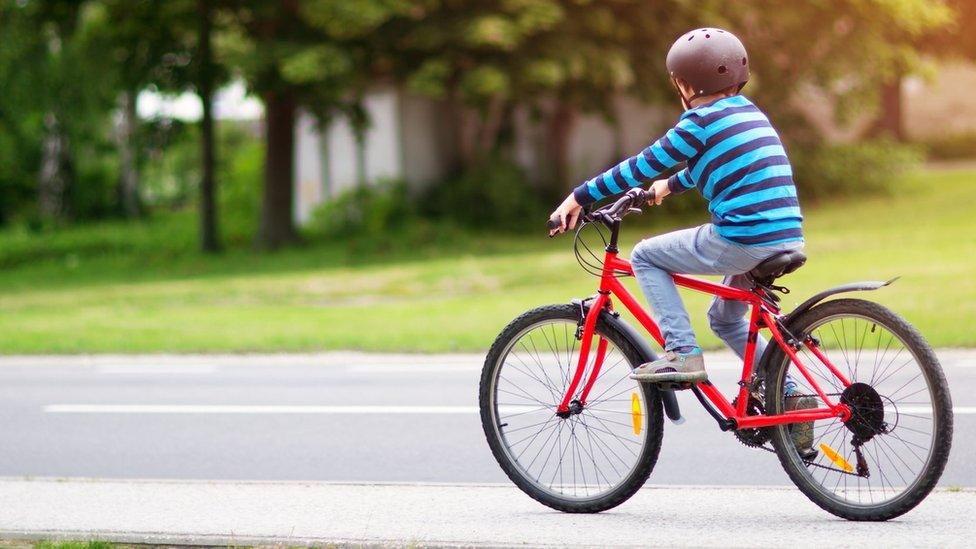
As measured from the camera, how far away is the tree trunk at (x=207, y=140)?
2302cm

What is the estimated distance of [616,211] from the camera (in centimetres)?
502

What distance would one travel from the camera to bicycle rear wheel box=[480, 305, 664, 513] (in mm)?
5145

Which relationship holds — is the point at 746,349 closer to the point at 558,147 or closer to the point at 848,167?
the point at 558,147

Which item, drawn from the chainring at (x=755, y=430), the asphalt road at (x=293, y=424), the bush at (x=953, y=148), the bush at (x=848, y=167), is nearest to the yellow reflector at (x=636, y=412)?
the chainring at (x=755, y=430)

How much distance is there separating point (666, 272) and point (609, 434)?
2.39 ft

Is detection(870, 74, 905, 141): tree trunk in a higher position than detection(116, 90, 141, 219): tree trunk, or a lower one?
higher

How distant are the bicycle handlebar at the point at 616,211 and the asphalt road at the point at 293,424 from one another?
1.52 m

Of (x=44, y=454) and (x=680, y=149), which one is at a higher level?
(x=680, y=149)

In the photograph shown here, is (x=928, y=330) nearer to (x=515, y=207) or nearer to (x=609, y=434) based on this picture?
(x=609, y=434)

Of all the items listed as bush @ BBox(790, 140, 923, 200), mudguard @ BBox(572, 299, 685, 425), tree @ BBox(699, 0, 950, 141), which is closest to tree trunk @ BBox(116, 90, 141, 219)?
tree @ BBox(699, 0, 950, 141)

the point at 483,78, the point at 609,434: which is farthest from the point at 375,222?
the point at 609,434

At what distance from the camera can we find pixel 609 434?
5.33 metres

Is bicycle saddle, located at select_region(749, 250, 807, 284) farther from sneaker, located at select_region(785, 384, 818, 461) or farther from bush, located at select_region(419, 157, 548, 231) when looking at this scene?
bush, located at select_region(419, 157, 548, 231)

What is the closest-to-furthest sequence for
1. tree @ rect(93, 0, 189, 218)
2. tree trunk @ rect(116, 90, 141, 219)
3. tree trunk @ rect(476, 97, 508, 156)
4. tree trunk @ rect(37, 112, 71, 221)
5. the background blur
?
the background blur < tree @ rect(93, 0, 189, 218) < tree trunk @ rect(476, 97, 508, 156) < tree trunk @ rect(37, 112, 71, 221) < tree trunk @ rect(116, 90, 141, 219)
